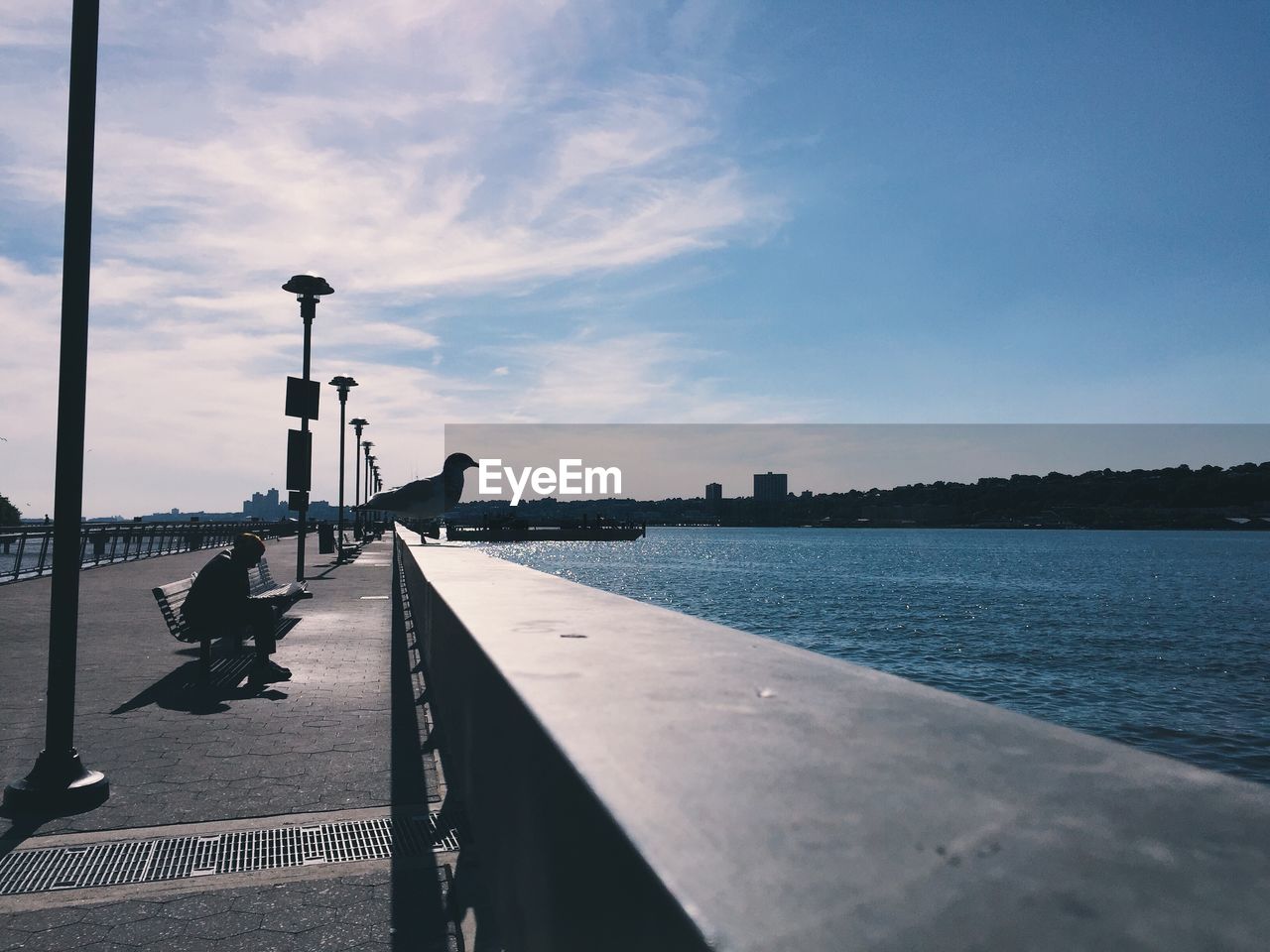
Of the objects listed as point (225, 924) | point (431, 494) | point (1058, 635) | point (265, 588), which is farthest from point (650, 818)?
point (1058, 635)

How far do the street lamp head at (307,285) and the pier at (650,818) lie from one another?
537 inches

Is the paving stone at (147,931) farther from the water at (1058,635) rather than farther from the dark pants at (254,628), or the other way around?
the water at (1058,635)

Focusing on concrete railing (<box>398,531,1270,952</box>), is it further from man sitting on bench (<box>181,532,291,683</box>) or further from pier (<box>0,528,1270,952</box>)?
man sitting on bench (<box>181,532,291,683</box>)

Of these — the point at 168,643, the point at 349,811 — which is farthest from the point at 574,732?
the point at 168,643

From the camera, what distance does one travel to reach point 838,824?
153 centimetres

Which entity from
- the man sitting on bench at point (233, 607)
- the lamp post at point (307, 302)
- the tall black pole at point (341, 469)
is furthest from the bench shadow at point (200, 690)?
the tall black pole at point (341, 469)

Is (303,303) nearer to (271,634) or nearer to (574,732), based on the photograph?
(271,634)

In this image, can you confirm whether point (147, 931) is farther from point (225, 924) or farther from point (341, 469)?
point (341, 469)

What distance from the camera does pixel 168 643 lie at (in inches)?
464

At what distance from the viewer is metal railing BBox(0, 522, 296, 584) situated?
800 inches

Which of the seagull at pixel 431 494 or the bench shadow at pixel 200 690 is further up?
the seagull at pixel 431 494

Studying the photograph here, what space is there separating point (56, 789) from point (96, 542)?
2563 cm

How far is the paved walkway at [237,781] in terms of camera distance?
3871mm

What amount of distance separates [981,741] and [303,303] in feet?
67.0
